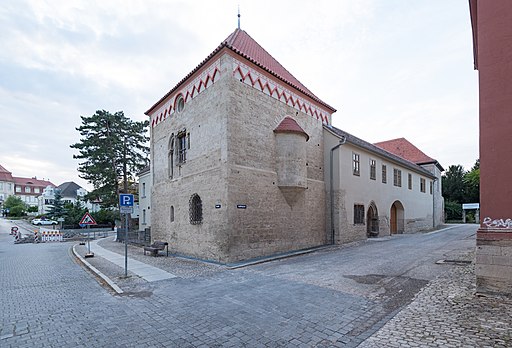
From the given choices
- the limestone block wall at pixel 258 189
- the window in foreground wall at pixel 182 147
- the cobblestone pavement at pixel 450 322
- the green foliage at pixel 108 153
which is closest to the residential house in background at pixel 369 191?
the limestone block wall at pixel 258 189

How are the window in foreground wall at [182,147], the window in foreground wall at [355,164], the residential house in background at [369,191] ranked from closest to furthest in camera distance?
1. the window in foreground wall at [182,147]
2. the residential house in background at [369,191]
3. the window in foreground wall at [355,164]

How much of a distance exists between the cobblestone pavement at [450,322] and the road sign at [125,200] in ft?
26.4

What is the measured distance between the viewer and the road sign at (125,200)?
31.0 ft

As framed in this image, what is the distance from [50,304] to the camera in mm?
6438

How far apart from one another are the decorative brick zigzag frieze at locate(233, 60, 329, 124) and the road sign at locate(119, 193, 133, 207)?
6.46m

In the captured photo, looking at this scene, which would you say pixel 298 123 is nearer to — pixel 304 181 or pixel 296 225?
pixel 304 181

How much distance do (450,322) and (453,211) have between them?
47.4m

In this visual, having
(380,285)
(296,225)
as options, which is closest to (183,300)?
(380,285)

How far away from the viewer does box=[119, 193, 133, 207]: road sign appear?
9.44 m

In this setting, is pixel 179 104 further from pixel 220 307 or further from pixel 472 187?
pixel 472 187

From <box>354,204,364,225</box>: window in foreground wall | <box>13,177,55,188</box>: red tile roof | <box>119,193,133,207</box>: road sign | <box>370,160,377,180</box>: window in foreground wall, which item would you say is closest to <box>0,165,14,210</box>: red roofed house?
<box>13,177,55,188</box>: red tile roof

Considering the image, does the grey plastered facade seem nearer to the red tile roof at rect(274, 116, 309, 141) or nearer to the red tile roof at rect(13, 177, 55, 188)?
the red tile roof at rect(274, 116, 309, 141)

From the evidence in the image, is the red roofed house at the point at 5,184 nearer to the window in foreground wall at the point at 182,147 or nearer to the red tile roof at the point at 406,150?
the window in foreground wall at the point at 182,147

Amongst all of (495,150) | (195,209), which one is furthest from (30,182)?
(495,150)
